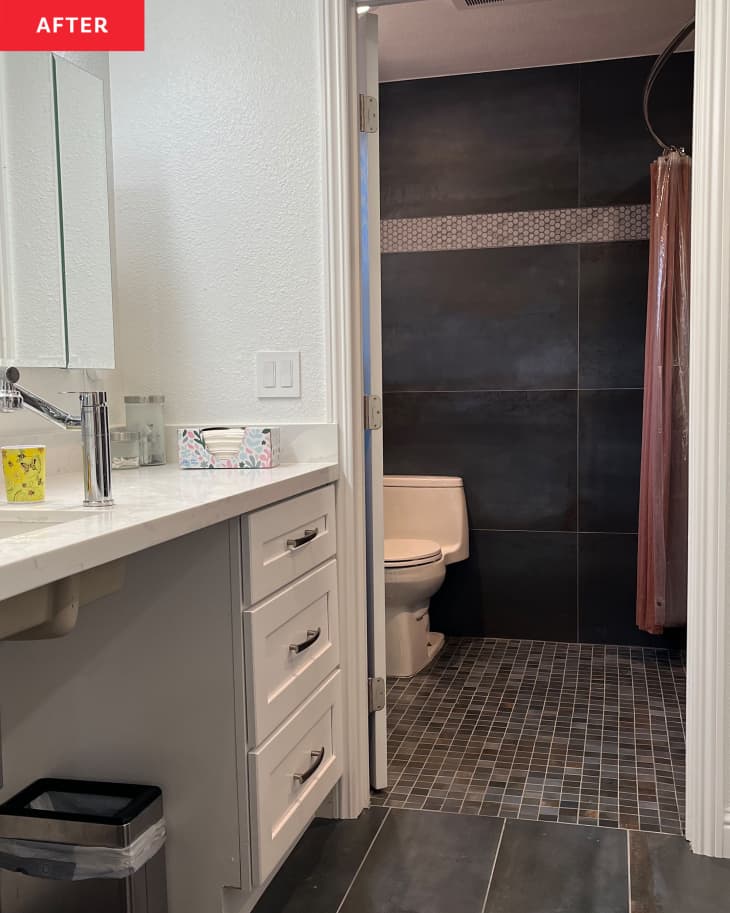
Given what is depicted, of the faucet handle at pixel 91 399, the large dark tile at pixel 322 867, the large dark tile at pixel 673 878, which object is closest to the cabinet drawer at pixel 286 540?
the faucet handle at pixel 91 399

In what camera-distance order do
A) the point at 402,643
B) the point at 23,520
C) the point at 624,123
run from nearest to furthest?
the point at 23,520
the point at 402,643
the point at 624,123

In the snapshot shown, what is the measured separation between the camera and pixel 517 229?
12.0 ft

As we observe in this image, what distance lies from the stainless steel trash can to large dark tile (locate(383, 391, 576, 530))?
2326mm

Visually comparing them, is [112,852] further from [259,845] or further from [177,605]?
[177,605]

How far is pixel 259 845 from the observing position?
5.43ft

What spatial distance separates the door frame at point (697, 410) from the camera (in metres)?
1.97

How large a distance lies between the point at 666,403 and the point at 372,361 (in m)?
1.42

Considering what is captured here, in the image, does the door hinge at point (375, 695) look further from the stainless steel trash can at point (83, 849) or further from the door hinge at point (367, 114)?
the door hinge at point (367, 114)

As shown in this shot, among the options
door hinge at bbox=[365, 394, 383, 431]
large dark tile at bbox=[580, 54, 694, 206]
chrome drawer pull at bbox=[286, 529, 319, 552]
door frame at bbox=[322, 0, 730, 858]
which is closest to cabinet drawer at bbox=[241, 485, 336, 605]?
chrome drawer pull at bbox=[286, 529, 319, 552]

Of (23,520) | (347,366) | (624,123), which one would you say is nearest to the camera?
(23,520)

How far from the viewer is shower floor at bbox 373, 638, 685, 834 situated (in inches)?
91.5

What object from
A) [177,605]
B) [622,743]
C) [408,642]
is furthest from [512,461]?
[177,605]

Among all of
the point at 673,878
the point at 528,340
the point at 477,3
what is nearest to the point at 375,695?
the point at 673,878

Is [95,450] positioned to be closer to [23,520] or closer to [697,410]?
[23,520]
